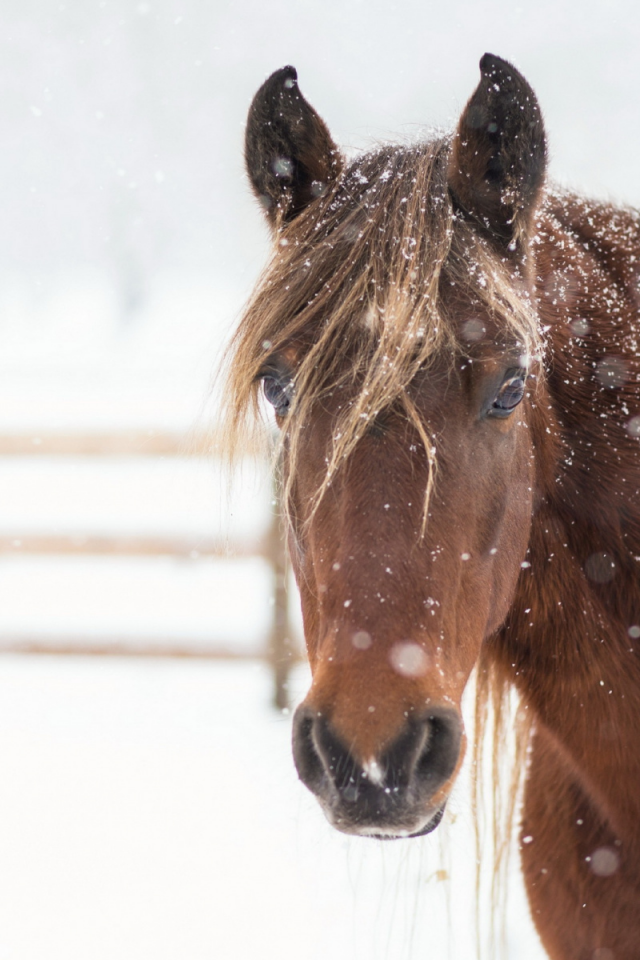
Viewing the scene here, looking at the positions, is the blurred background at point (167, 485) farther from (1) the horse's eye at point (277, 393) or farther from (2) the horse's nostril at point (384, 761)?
(2) the horse's nostril at point (384, 761)

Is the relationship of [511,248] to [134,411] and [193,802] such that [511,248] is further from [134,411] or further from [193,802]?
[134,411]

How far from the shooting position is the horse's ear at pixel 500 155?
1400 millimetres

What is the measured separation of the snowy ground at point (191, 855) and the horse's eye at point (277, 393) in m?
0.88

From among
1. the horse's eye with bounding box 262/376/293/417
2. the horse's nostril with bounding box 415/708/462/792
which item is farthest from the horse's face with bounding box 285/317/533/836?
the horse's eye with bounding box 262/376/293/417

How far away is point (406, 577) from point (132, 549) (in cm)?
435

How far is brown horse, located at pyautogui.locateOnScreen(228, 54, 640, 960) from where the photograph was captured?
111 centimetres

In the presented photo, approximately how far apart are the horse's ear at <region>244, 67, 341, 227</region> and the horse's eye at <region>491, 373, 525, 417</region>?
2.10 feet

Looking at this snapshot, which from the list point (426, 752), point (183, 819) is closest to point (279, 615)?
point (183, 819)

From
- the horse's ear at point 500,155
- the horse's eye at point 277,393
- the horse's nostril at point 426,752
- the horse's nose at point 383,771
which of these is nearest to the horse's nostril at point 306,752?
the horse's nose at point 383,771

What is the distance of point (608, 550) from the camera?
159 centimetres

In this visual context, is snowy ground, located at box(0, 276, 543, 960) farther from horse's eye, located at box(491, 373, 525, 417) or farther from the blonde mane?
horse's eye, located at box(491, 373, 525, 417)

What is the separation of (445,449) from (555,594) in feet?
1.80

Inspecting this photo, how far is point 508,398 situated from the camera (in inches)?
53.5

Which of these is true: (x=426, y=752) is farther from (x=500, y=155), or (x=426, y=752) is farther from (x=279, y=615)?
(x=279, y=615)
